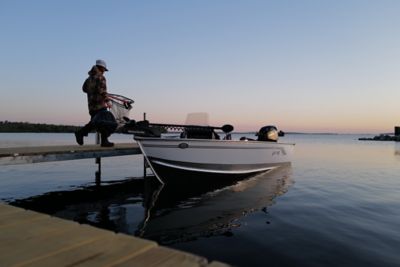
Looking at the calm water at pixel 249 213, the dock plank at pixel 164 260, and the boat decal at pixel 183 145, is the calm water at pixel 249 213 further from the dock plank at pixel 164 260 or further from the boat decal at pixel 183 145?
the dock plank at pixel 164 260

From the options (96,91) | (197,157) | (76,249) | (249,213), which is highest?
(96,91)

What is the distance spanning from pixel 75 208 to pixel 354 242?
22.4 ft

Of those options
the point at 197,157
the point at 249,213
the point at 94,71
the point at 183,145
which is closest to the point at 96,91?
the point at 94,71

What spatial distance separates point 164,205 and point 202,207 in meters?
1.09

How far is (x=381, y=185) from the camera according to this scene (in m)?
13.6

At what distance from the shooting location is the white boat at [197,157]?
10781 mm

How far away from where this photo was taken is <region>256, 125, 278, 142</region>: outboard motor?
15023 mm

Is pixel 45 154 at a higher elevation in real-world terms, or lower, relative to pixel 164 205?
higher

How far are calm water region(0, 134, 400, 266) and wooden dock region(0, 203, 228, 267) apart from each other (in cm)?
282

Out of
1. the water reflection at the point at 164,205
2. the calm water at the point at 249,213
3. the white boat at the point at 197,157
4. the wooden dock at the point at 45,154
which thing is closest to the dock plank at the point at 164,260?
the calm water at the point at 249,213

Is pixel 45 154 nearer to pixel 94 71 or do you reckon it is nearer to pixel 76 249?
pixel 94 71

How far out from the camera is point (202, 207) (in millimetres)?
8867

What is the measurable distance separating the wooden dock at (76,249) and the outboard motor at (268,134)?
1240 cm

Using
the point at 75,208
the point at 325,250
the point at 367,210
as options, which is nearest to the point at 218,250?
the point at 325,250
